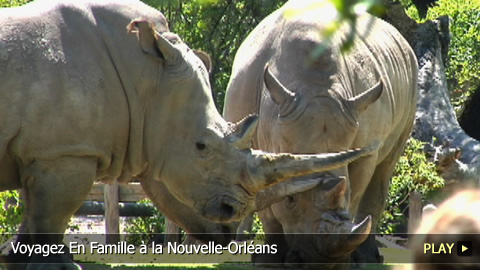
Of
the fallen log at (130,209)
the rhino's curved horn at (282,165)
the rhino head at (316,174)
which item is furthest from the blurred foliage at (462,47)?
the rhino's curved horn at (282,165)

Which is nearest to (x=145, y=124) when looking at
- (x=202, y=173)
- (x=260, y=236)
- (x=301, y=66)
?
(x=202, y=173)

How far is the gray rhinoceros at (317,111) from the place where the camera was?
8031 millimetres

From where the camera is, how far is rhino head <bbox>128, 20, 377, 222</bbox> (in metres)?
7.18

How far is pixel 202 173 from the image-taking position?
7219 millimetres

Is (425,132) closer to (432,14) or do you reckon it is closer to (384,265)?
(432,14)

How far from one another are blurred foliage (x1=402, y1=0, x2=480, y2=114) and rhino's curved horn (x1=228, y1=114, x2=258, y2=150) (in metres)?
10.8

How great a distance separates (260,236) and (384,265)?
3.26 metres

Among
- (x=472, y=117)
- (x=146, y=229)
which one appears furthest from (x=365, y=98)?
(x=472, y=117)

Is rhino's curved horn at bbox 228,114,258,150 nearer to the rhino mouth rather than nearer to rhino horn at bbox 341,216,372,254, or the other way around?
the rhino mouth

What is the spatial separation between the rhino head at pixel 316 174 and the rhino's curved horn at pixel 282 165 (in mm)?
884

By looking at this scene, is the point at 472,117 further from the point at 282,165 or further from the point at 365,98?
the point at 282,165

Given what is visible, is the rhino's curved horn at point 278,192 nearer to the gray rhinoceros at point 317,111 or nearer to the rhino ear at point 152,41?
the gray rhinoceros at point 317,111

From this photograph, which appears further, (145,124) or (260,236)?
(260,236)

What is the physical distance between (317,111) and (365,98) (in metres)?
0.47
